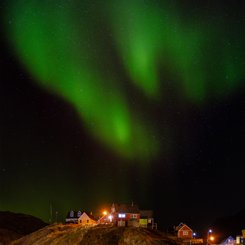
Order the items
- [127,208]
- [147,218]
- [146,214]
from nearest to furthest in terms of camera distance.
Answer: [127,208], [147,218], [146,214]

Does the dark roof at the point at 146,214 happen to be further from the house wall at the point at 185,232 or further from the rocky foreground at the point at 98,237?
the rocky foreground at the point at 98,237

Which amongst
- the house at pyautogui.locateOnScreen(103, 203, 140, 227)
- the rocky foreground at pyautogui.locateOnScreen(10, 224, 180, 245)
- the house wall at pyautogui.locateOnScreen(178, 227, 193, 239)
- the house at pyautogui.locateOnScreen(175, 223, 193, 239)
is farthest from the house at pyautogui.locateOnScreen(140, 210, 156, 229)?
the rocky foreground at pyautogui.locateOnScreen(10, 224, 180, 245)

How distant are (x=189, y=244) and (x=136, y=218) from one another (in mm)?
38597

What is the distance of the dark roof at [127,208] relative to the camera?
5738 inches

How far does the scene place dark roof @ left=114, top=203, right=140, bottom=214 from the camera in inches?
5738

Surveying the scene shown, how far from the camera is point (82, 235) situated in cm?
9975

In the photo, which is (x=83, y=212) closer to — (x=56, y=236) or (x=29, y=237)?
(x=29, y=237)

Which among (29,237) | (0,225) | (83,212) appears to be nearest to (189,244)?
(29,237)

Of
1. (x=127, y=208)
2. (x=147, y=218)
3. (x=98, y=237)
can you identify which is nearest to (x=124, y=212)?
(x=127, y=208)

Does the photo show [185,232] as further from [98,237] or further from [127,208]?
[98,237]

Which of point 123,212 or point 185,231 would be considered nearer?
point 185,231

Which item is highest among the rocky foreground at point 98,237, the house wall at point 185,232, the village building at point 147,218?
the village building at point 147,218

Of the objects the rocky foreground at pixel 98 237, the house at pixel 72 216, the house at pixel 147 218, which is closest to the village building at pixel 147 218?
the house at pixel 147 218

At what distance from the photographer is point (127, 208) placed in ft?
480
